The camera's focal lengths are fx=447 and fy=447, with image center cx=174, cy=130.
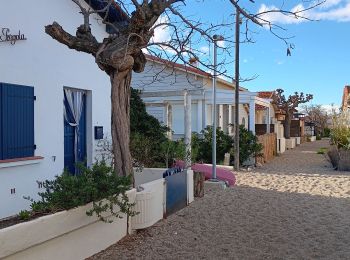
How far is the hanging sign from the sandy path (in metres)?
3.69

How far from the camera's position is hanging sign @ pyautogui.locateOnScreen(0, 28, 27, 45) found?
7.04 metres

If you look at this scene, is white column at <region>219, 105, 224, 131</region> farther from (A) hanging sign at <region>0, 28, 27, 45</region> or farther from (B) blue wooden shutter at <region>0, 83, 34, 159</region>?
(A) hanging sign at <region>0, 28, 27, 45</region>

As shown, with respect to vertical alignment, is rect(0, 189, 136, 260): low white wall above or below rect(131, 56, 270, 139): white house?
below

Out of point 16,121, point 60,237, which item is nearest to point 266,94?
point 16,121

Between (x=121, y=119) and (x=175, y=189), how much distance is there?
2.27 metres

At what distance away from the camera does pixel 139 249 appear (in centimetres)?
584

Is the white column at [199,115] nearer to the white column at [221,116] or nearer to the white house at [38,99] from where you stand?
A: the white column at [221,116]

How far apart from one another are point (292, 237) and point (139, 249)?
7.56 feet

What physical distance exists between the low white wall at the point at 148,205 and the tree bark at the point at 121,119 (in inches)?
16.6

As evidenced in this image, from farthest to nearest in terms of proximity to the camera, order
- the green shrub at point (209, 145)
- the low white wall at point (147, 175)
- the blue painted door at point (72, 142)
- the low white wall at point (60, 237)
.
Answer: the green shrub at point (209, 145) < the low white wall at point (147, 175) < the blue painted door at point (72, 142) < the low white wall at point (60, 237)

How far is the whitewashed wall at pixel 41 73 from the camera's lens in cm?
722

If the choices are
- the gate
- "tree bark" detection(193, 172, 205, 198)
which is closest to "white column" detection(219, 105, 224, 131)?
"tree bark" detection(193, 172, 205, 198)

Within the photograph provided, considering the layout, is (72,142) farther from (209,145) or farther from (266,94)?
(266,94)

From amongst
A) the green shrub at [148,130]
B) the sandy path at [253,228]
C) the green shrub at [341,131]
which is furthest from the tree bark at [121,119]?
the green shrub at [341,131]
